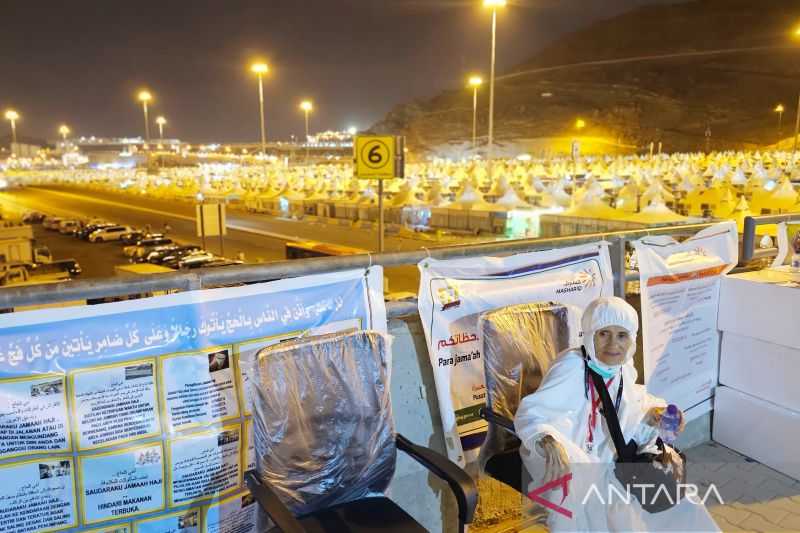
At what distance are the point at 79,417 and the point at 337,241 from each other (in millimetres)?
26241

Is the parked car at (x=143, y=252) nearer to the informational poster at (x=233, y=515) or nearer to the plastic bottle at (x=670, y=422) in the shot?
the informational poster at (x=233, y=515)

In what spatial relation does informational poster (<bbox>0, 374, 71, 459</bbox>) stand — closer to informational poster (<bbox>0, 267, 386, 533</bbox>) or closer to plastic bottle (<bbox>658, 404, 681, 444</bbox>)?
informational poster (<bbox>0, 267, 386, 533</bbox>)

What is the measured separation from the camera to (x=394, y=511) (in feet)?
8.74

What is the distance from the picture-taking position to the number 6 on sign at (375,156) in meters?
9.55

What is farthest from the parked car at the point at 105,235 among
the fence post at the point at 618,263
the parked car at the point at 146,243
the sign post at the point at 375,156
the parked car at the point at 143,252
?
the fence post at the point at 618,263

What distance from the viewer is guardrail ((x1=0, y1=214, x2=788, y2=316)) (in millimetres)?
2410

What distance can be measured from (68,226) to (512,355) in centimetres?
4538

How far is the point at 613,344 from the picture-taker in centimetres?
293

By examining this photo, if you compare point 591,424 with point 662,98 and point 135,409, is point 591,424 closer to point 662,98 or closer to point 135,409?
point 135,409

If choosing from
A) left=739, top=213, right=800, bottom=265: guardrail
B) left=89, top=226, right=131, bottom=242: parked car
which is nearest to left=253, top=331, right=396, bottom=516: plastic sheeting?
left=739, top=213, right=800, bottom=265: guardrail

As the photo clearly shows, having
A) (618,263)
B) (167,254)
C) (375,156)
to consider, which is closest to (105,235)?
(167,254)

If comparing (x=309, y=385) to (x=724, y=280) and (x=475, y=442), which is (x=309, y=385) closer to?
(x=475, y=442)

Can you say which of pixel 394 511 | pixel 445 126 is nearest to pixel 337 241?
pixel 394 511

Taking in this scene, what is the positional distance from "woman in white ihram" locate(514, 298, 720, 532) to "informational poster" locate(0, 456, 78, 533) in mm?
2066
